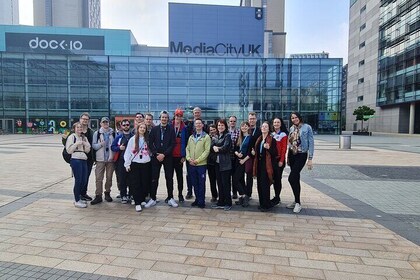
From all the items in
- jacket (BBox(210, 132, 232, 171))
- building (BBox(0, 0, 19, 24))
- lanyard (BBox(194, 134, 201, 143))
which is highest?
building (BBox(0, 0, 19, 24))

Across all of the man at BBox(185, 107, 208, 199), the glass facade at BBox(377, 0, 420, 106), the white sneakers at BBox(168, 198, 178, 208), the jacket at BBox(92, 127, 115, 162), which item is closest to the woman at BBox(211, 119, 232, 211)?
the man at BBox(185, 107, 208, 199)

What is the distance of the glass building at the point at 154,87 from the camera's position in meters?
43.7

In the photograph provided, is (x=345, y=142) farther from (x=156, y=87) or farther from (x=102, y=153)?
(x=156, y=87)

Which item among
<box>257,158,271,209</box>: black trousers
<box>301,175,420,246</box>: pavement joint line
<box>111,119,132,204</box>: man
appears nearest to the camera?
<box>301,175,420,246</box>: pavement joint line

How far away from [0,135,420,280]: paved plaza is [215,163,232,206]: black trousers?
24cm

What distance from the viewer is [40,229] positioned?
4449 millimetres

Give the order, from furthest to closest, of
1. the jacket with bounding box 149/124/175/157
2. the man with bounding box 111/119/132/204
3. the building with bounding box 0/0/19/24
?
the building with bounding box 0/0/19/24 → the man with bounding box 111/119/132/204 → the jacket with bounding box 149/124/175/157

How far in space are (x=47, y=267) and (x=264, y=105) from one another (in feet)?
143

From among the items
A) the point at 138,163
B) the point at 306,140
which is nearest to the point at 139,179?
the point at 138,163

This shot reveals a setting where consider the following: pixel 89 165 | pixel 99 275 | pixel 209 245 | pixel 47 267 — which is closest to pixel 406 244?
pixel 209 245

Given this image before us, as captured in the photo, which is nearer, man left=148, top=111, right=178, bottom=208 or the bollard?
man left=148, top=111, right=178, bottom=208

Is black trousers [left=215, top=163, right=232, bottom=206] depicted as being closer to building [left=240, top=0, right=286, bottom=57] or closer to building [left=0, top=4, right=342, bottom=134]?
building [left=0, top=4, right=342, bottom=134]

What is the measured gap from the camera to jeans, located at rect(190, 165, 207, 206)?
5664 millimetres

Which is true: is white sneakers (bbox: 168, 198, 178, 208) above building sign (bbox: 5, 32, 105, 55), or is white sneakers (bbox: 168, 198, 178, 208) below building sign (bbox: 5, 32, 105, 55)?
below
